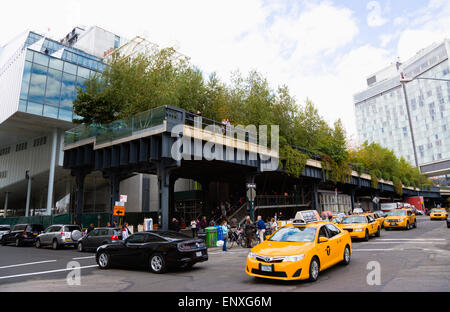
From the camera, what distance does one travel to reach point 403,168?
69.8 meters

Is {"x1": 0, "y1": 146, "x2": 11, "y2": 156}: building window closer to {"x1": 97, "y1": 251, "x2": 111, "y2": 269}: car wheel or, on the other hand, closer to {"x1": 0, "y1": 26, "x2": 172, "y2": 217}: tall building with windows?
{"x1": 0, "y1": 26, "x2": 172, "y2": 217}: tall building with windows

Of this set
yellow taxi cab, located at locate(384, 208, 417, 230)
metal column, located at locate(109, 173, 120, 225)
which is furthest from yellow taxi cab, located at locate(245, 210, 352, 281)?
metal column, located at locate(109, 173, 120, 225)

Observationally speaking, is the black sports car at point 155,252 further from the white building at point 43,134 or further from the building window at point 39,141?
the building window at point 39,141

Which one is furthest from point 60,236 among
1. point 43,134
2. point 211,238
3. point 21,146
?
point 21,146

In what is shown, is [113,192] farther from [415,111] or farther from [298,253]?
[415,111]

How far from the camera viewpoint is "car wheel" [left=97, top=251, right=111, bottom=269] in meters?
11.2

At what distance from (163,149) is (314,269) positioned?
46.0 feet

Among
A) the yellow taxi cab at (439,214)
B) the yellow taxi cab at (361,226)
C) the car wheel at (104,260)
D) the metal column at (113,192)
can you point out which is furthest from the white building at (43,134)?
the yellow taxi cab at (439,214)

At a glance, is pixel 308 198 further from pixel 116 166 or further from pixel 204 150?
pixel 116 166

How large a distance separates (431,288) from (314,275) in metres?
2.47

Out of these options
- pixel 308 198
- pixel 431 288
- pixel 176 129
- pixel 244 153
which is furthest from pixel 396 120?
pixel 431 288

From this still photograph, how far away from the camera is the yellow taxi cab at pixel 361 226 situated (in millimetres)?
17266

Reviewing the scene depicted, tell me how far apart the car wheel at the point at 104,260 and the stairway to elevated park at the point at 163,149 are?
8334mm
